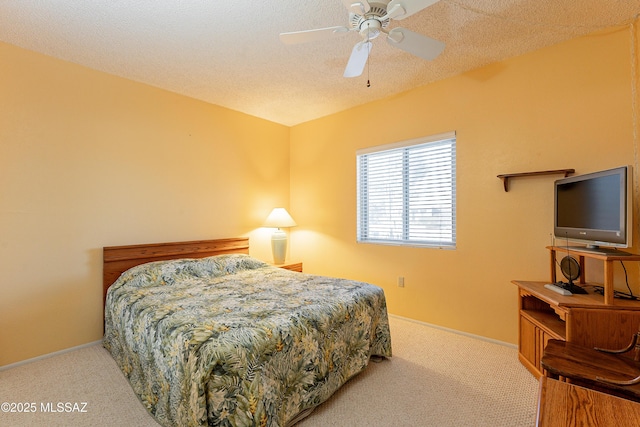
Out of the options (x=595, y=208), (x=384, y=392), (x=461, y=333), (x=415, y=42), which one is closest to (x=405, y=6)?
(x=415, y=42)

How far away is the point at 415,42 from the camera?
1.88 m

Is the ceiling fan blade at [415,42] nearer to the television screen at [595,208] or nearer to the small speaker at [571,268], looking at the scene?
the television screen at [595,208]

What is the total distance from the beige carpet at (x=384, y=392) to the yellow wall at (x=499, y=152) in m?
0.59

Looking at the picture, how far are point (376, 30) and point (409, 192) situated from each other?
2.00m

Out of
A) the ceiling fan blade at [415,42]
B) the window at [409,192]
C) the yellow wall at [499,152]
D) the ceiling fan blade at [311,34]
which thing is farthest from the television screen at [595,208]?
the ceiling fan blade at [311,34]

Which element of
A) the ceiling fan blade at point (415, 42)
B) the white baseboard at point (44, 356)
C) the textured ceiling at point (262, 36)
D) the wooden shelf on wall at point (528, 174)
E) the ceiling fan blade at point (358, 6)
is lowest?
the white baseboard at point (44, 356)

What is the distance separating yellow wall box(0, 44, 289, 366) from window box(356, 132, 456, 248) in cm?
193

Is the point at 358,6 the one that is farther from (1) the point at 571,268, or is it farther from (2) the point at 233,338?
(1) the point at 571,268

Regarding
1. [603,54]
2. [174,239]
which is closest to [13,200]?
[174,239]

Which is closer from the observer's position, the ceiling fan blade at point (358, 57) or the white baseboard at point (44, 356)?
the ceiling fan blade at point (358, 57)

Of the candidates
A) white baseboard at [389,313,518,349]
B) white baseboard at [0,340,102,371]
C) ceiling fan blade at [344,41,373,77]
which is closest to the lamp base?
white baseboard at [389,313,518,349]

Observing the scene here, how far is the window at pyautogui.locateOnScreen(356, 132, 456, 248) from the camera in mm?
3094

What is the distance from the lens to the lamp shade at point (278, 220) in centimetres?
401

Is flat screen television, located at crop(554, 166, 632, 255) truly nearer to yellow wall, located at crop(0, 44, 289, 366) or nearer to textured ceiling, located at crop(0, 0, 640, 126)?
textured ceiling, located at crop(0, 0, 640, 126)
